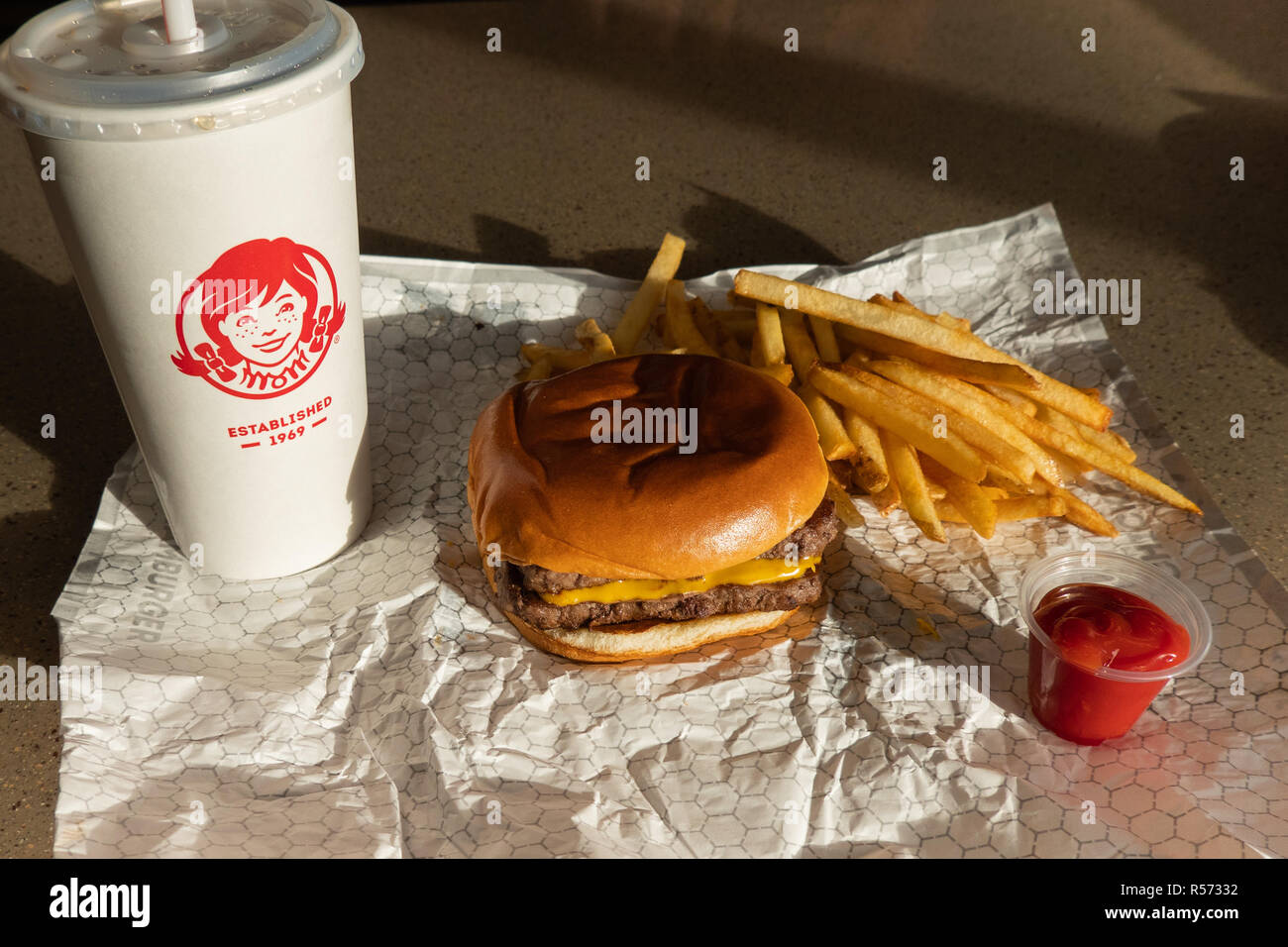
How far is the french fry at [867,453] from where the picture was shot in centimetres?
265

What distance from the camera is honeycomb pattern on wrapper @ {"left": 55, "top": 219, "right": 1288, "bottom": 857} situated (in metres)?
2.16

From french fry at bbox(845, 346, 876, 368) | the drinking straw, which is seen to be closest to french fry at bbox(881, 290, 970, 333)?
french fry at bbox(845, 346, 876, 368)

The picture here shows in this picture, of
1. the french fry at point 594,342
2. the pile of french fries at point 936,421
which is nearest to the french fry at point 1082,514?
the pile of french fries at point 936,421

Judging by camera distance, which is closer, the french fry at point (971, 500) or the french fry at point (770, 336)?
the french fry at point (971, 500)

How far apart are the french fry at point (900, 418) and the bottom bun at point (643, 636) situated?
523 mm

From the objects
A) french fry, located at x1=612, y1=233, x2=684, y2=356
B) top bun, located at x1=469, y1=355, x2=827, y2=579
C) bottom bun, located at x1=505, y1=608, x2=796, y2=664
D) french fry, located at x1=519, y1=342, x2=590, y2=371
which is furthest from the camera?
french fry, located at x1=612, y1=233, x2=684, y2=356

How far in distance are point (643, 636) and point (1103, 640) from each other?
98 centimetres

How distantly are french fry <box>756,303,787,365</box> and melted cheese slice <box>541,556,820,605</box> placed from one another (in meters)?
0.66

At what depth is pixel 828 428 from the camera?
8.76ft

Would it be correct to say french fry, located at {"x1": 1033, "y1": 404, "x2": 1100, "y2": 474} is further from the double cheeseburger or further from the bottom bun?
the bottom bun

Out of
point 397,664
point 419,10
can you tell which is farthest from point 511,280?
point 419,10

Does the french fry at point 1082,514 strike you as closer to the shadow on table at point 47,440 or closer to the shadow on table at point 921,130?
the shadow on table at point 921,130

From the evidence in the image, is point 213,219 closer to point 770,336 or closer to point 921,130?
point 770,336

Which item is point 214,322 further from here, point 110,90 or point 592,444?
point 592,444
